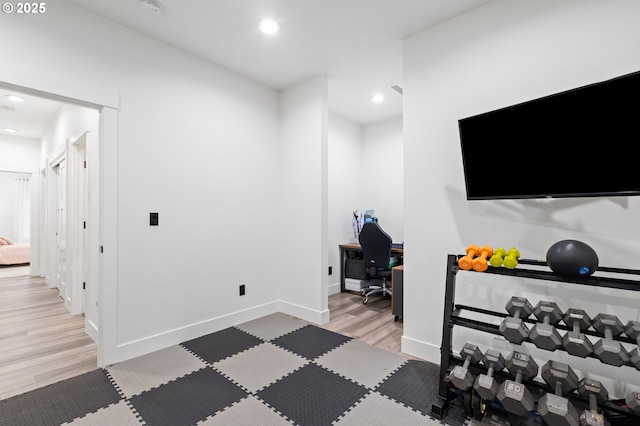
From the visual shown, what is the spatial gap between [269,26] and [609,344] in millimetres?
3098

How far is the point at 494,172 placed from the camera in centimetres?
196

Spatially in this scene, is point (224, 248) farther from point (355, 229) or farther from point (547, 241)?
point (547, 241)

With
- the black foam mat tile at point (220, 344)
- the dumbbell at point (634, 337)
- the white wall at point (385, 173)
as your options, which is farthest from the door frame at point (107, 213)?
the white wall at point (385, 173)

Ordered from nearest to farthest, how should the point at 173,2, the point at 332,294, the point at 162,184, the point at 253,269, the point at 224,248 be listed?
the point at 173,2
the point at 162,184
the point at 224,248
the point at 253,269
the point at 332,294

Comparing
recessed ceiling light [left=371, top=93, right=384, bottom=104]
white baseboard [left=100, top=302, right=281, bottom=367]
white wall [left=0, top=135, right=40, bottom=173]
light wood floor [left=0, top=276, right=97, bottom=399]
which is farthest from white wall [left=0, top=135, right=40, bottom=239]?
recessed ceiling light [left=371, top=93, right=384, bottom=104]

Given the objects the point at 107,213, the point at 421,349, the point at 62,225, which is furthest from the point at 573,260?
the point at 62,225

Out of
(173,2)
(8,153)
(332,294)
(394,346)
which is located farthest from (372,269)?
(8,153)

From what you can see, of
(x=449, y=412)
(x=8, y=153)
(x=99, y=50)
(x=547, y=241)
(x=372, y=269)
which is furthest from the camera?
(x=8, y=153)

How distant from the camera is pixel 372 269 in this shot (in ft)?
13.7

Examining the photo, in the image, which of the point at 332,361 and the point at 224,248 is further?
the point at 224,248

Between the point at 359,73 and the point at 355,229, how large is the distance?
2.39 m

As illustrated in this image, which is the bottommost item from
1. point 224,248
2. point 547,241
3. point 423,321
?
point 423,321

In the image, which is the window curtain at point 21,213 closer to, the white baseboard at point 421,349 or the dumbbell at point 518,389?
the white baseboard at point 421,349

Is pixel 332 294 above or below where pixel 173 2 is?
below
